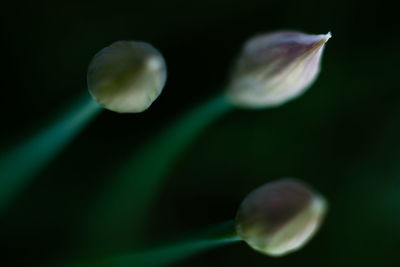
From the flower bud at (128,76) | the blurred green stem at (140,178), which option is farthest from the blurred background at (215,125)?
the flower bud at (128,76)

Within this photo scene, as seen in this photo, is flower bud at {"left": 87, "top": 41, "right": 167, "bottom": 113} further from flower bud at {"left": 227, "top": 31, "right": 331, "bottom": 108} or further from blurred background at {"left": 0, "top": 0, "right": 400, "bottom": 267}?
blurred background at {"left": 0, "top": 0, "right": 400, "bottom": 267}

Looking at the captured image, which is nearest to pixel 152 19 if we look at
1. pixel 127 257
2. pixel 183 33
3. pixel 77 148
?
pixel 183 33

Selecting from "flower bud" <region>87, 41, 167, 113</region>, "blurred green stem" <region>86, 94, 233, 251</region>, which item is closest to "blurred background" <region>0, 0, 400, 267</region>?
"blurred green stem" <region>86, 94, 233, 251</region>

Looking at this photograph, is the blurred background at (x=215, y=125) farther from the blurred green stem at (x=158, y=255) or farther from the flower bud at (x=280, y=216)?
the flower bud at (x=280, y=216)

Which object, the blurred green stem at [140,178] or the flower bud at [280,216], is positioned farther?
the blurred green stem at [140,178]

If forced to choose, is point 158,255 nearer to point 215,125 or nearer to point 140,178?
point 140,178

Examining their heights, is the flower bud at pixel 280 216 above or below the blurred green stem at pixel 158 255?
below

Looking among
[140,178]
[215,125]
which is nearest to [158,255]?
[140,178]
